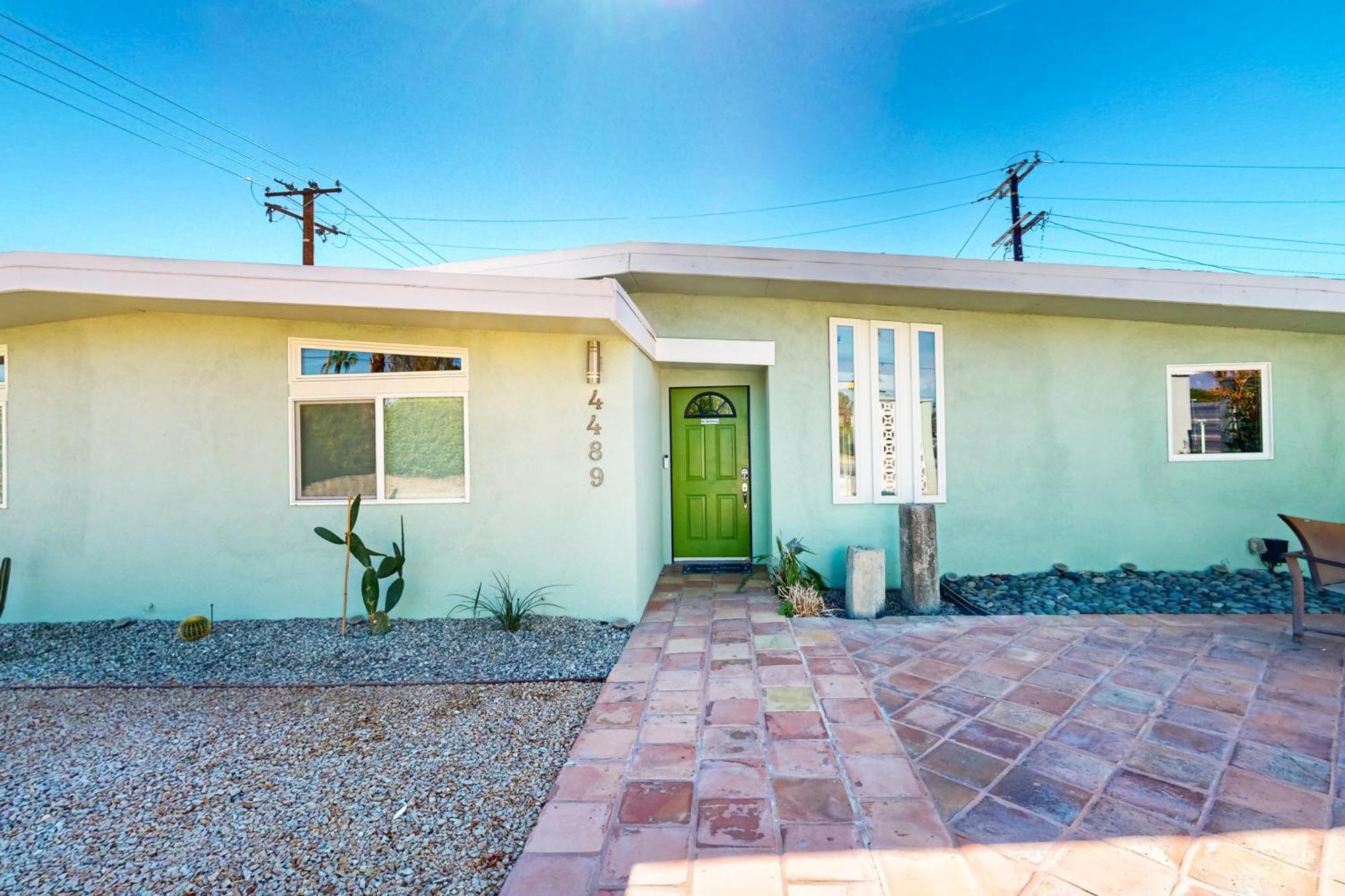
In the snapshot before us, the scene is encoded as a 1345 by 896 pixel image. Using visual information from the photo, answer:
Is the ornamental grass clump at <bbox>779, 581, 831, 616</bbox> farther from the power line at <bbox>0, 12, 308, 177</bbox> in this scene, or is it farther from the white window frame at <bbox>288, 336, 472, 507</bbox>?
the power line at <bbox>0, 12, 308, 177</bbox>

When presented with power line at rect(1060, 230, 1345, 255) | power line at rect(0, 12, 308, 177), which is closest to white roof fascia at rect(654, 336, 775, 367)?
power line at rect(0, 12, 308, 177)

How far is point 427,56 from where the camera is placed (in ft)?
23.0

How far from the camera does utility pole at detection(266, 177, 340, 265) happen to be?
11945 mm

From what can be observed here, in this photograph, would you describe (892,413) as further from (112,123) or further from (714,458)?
(112,123)

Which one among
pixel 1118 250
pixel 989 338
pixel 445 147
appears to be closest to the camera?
pixel 989 338

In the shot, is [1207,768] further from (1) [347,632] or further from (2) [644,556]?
(1) [347,632]

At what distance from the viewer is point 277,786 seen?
2.43 m

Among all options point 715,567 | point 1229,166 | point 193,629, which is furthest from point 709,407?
point 1229,166

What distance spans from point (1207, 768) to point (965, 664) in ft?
4.28

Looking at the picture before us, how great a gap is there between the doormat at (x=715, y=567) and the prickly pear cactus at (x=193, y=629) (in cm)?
430

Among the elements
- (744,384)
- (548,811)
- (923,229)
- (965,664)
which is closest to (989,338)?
(744,384)

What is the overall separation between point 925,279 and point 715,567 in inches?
149

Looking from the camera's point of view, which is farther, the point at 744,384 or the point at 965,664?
the point at 744,384

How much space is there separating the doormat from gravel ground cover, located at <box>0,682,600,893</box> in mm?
2939
